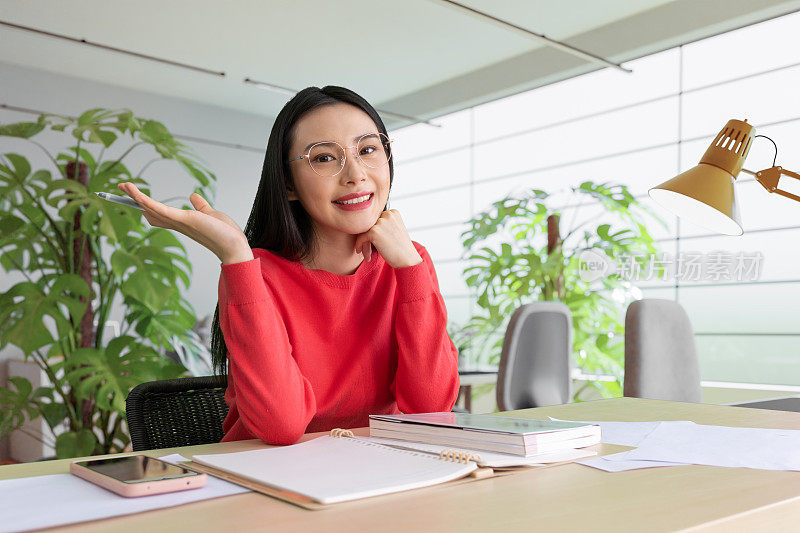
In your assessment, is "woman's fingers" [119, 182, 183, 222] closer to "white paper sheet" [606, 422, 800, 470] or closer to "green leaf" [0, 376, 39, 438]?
"white paper sheet" [606, 422, 800, 470]

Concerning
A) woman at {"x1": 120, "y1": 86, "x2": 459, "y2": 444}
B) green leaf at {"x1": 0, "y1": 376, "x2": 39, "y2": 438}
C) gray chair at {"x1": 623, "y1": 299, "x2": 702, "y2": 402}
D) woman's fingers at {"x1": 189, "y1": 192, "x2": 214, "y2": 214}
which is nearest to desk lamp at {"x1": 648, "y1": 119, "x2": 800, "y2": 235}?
woman at {"x1": 120, "y1": 86, "x2": 459, "y2": 444}

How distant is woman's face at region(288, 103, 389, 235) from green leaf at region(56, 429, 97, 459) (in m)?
1.36

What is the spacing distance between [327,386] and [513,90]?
6.45 m

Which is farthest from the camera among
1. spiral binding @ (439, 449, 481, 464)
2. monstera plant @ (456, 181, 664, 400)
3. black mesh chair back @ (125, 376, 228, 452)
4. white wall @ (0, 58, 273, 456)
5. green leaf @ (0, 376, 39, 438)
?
white wall @ (0, 58, 273, 456)

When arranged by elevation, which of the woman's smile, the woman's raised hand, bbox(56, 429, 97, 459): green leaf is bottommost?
bbox(56, 429, 97, 459): green leaf

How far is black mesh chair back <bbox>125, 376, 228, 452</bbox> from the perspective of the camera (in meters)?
1.22

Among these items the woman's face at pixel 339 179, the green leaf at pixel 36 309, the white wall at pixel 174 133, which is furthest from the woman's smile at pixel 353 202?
the white wall at pixel 174 133

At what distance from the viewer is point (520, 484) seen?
0.73m

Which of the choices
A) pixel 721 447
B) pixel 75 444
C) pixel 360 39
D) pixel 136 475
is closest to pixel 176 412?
pixel 136 475

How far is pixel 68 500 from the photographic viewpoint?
25.9 inches

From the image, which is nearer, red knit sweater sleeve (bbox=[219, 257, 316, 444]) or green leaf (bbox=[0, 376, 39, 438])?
red knit sweater sleeve (bbox=[219, 257, 316, 444])

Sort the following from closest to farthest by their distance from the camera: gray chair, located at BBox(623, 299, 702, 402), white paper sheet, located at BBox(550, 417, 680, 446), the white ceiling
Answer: white paper sheet, located at BBox(550, 417, 680, 446) → gray chair, located at BBox(623, 299, 702, 402) → the white ceiling

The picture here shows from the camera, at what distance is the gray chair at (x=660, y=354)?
2459 mm

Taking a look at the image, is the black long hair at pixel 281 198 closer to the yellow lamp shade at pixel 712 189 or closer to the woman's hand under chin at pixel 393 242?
the woman's hand under chin at pixel 393 242
